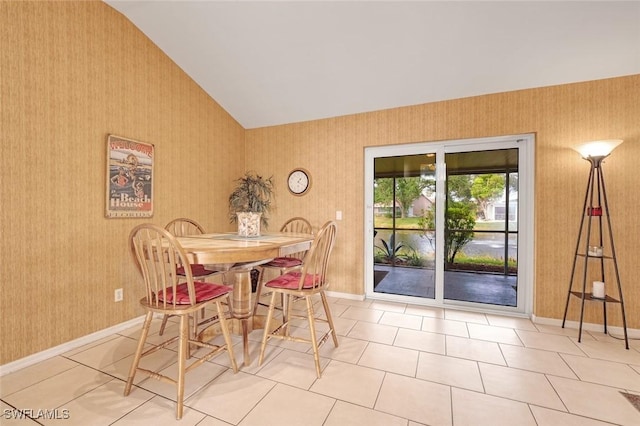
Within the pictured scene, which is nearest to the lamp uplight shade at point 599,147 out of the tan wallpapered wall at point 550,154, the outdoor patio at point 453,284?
the tan wallpapered wall at point 550,154

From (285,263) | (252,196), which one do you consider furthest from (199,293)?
(252,196)

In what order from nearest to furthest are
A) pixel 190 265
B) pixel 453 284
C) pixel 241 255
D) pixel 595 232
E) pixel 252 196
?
1. pixel 241 255
2. pixel 190 265
3. pixel 595 232
4. pixel 453 284
5. pixel 252 196

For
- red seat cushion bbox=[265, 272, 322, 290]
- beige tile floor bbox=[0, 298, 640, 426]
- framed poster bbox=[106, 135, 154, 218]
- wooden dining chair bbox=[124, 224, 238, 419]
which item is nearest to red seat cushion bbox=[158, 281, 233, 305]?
wooden dining chair bbox=[124, 224, 238, 419]

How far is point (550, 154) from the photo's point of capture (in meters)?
2.73

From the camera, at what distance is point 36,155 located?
2016 mm

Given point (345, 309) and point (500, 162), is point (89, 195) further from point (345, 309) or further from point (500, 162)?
point (500, 162)

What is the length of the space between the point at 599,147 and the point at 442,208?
4.60 ft

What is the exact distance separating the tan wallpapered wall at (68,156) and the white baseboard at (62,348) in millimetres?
36

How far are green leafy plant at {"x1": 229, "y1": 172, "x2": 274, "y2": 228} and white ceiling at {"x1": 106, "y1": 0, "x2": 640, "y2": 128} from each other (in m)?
1.26

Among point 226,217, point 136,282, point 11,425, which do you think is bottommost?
point 11,425

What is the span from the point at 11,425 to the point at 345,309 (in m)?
2.58

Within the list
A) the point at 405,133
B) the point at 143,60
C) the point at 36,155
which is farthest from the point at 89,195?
the point at 405,133

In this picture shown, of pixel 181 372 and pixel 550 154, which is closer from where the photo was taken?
pixel 181 372

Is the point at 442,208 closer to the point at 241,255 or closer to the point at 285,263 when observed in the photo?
the point at 285,263
